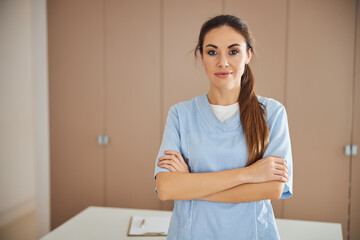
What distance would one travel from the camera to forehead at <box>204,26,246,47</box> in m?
1.22

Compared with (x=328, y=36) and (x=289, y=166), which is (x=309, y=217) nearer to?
(x=328, y=36)

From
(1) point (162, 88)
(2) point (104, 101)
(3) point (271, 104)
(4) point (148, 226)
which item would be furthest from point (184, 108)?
(2) point (104, 101)

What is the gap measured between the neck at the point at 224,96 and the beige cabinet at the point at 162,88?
136cm

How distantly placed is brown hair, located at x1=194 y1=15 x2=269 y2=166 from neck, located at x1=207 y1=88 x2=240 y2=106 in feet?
0.07

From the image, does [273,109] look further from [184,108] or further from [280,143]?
[184,108]

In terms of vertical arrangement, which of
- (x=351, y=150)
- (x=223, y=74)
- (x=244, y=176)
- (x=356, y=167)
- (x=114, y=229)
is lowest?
(x=114, y=229)

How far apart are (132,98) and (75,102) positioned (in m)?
0.55

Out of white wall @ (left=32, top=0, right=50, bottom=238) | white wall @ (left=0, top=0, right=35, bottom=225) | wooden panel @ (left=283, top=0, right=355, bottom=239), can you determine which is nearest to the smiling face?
wooden panel @ (left=283, top=0, right=355, bottom=239)

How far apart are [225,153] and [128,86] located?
5.84ft

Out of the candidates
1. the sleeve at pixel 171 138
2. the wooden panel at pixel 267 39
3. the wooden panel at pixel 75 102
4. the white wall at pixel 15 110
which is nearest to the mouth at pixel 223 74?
the sleeve at pixel 171 138

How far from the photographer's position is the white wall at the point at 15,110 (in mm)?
3002

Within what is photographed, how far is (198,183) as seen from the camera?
1147mm

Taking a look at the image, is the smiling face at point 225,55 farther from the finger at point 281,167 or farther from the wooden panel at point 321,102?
the wooden panel at point 321,102

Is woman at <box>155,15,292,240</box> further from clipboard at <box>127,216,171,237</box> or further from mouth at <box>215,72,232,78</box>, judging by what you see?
clipboard at <box>127,216,171,237</box>
